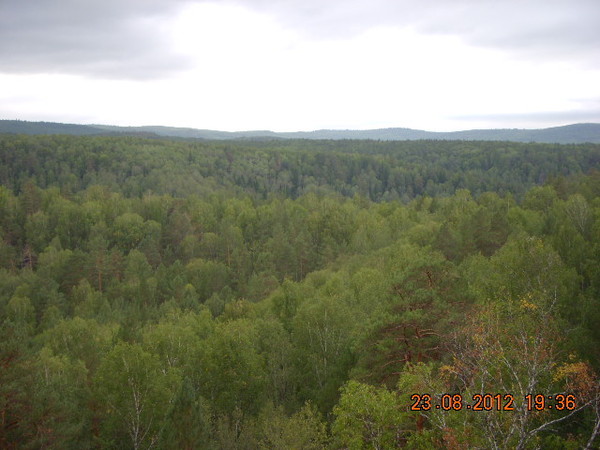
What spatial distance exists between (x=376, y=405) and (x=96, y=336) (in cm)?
3254

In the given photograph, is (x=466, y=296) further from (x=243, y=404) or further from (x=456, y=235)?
(x=456, y=235)

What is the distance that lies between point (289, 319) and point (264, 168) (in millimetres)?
129734

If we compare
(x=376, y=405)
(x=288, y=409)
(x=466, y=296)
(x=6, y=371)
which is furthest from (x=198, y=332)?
(x=376, y=405)

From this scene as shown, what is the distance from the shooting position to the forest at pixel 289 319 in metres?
12.0

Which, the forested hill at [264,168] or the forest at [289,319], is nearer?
the forest at [289,319]

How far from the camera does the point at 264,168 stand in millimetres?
161125
